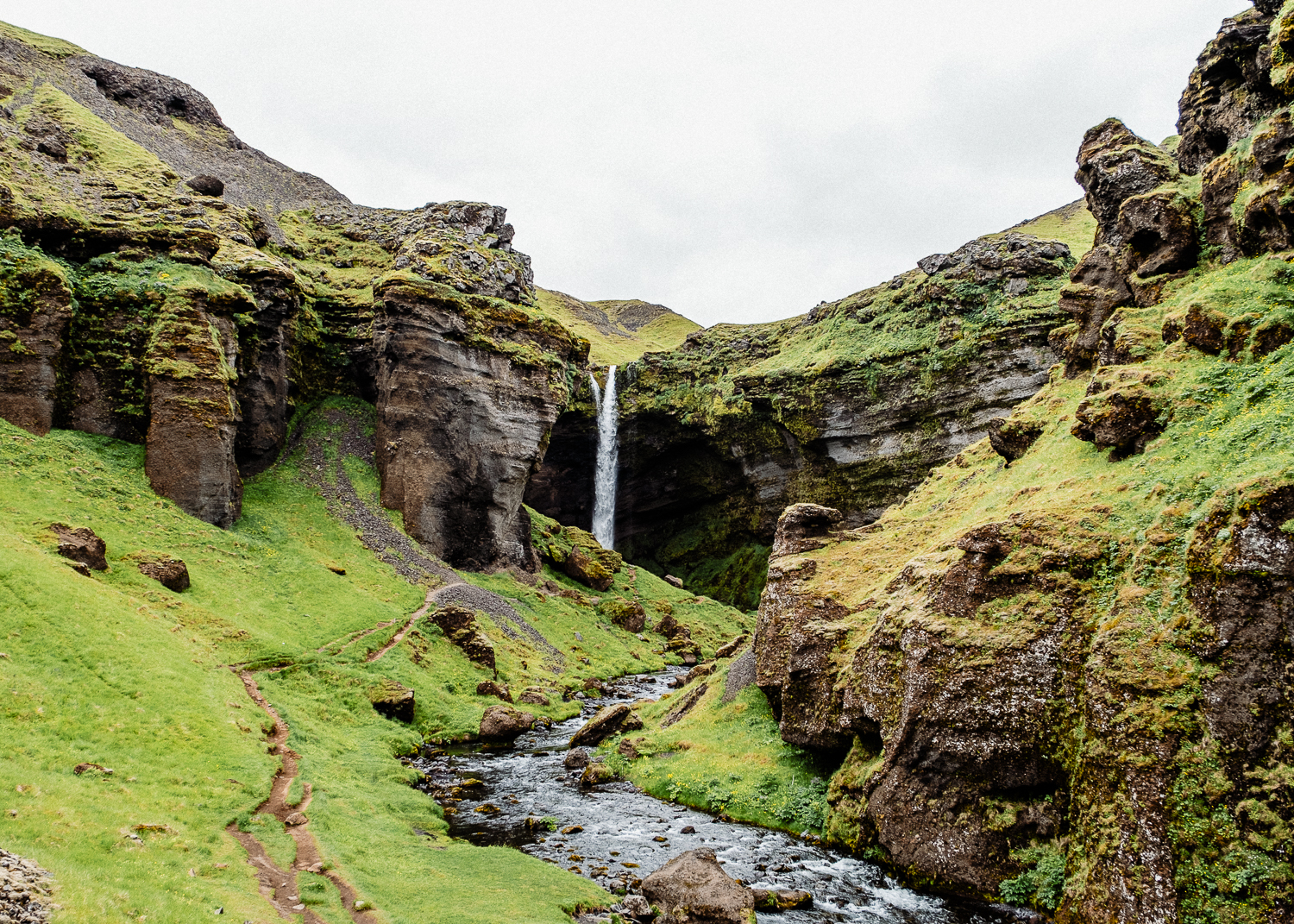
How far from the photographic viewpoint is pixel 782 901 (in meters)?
18.8

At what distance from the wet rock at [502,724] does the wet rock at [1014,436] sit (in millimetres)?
27903

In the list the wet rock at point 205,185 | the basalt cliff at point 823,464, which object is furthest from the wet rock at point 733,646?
the wet rock at point 205,185

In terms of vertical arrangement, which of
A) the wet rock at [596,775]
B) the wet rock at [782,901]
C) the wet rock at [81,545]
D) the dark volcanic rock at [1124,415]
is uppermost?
the dark volcanic rock at [1124,415]

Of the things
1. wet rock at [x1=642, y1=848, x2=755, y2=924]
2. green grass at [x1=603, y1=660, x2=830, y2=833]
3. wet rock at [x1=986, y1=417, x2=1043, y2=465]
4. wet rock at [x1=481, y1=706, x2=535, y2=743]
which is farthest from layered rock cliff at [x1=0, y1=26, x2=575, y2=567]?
wet rock at [x1=986, y1=417, x2=1043, y2=465]

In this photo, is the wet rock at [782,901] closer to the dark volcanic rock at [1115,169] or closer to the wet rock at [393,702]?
the wet rock at [393,702]

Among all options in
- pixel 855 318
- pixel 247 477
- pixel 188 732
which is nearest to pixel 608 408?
pixel 855 318

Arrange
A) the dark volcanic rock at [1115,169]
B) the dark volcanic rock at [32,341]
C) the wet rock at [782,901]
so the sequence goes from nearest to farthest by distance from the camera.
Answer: the wet rock at [782,901] → the dark volcanic rock at [1115,169] → the dark volcanic rock at [32,341]

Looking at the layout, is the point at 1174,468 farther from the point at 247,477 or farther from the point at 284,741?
the point at 247,477

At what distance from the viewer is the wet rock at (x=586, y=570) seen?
74.5m

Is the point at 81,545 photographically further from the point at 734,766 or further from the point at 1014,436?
the point at 1014,436

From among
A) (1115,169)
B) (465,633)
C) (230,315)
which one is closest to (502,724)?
(465,633)

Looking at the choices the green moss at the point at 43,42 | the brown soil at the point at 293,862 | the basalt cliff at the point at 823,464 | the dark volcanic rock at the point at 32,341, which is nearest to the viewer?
the brown soil at the point at 293,862

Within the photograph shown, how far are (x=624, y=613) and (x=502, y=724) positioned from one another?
33174 mm

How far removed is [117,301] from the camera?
48938mm
